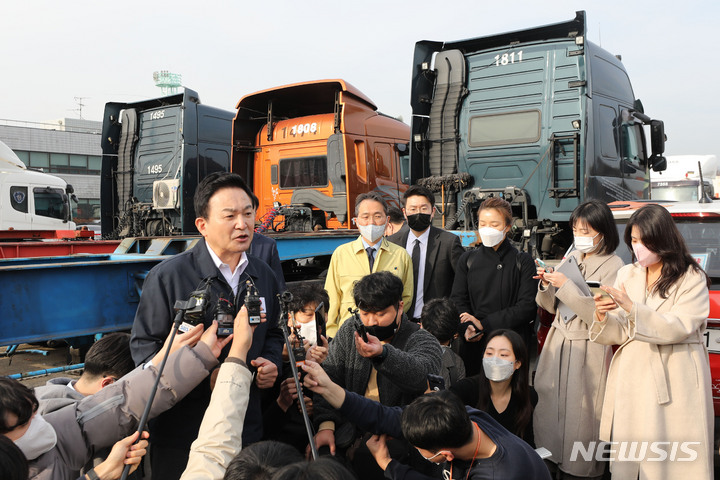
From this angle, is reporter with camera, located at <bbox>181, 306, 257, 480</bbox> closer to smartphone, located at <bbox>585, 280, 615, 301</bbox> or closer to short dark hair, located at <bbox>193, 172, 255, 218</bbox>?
short dark hair, located at <bbox>193, 172, 255, 218</bbox>

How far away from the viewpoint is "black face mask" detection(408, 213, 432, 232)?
4.18m

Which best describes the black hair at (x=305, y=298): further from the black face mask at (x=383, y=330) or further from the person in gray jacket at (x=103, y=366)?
the person in gray jacket at (x=103, y=366)

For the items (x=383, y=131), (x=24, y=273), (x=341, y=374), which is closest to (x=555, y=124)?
(x=383, y=131)

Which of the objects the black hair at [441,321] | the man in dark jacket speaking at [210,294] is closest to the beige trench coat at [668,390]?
the black hair at [441,321]

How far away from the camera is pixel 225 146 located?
1026 cm

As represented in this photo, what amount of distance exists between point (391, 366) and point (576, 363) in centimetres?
144

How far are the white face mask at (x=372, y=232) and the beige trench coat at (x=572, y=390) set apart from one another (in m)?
1.18

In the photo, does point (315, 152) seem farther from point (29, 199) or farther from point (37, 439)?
point (29, 199)

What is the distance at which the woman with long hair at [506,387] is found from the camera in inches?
113

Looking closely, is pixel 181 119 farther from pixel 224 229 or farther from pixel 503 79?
pixel 224 229

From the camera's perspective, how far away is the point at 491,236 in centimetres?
365

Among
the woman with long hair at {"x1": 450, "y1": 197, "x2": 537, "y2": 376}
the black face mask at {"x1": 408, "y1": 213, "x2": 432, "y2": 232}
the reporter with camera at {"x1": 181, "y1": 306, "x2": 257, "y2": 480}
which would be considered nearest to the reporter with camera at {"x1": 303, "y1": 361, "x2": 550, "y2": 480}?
the reporter with camera at {"x1": 181, "y1": 306, "x2": 257, "y2": 480}

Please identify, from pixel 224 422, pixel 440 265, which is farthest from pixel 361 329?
pixel 440 265

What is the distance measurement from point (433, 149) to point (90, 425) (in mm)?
6565
